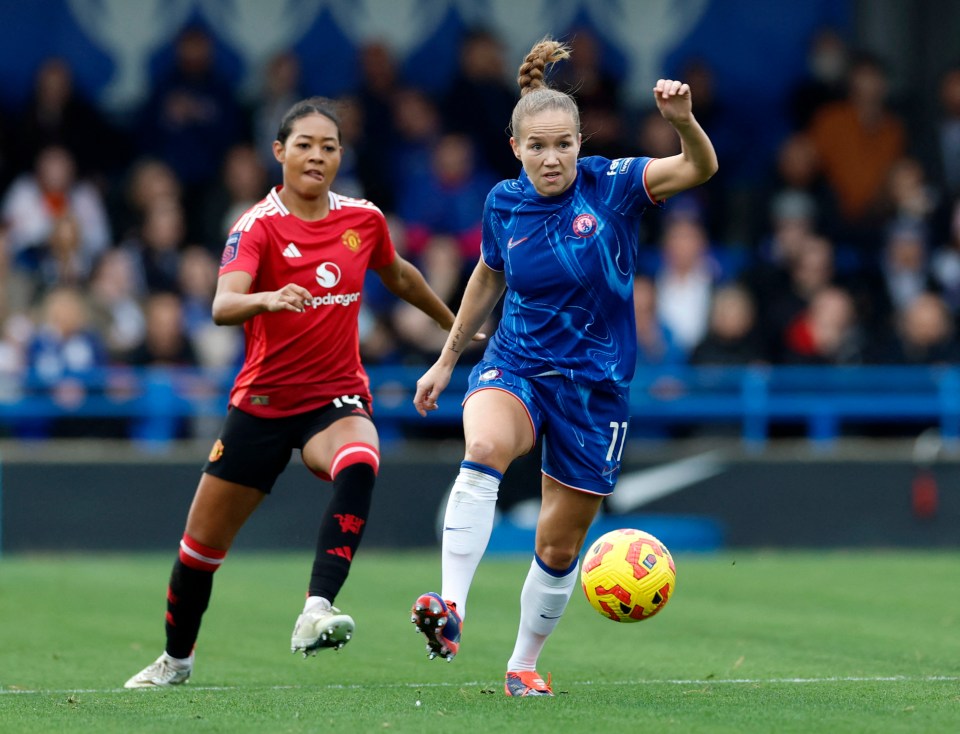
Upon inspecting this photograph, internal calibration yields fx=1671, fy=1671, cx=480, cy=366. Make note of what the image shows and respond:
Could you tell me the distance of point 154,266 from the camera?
1548 centimetres

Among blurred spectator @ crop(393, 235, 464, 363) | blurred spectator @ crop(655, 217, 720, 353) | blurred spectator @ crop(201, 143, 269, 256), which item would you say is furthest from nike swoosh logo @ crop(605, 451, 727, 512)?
blurred spectator @ crop(201, 143, 269, 256)

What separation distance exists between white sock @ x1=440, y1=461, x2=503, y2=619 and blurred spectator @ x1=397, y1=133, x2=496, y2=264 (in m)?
9.85

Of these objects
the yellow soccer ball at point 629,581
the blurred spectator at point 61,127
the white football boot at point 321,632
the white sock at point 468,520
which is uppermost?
the blurred spectator at point 61,127

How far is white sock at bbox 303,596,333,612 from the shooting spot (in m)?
6.28

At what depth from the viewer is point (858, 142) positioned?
58.1 feet

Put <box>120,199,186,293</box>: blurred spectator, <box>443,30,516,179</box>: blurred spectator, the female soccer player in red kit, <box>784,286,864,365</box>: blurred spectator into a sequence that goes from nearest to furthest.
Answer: the female soccer player in red kit
<box>784,286,864,365</box>: blurred spectator
<box>120,199,186,293</box>: blurred spectator
<box>443,30,516,179</box>: blurred spectator

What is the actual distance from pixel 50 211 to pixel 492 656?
9.25 meters

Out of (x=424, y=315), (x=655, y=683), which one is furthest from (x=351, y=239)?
(x=424, y=315)

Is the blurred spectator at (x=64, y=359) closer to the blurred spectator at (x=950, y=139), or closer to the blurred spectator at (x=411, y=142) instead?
the blurred spectator at (x=411, y=142)

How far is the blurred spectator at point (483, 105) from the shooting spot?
17.2m

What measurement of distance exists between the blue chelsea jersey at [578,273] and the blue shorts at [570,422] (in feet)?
0.18

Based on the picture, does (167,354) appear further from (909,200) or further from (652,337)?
(909,200)

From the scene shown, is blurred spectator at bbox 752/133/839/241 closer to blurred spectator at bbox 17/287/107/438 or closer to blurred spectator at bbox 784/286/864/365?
blurred spectator at bbox 784/286/864/365

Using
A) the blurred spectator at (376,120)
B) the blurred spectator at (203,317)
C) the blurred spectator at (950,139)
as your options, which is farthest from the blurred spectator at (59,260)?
the blurred spectator at (950,139)
